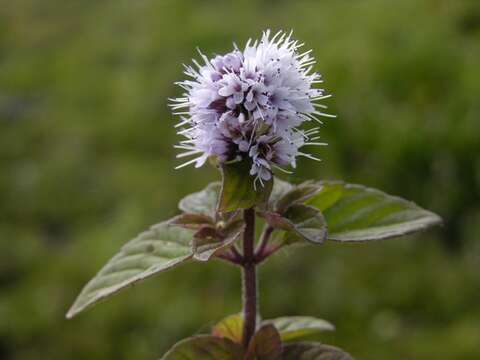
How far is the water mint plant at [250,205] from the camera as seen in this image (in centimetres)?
93

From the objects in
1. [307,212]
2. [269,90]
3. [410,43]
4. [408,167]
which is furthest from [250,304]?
[410,43]

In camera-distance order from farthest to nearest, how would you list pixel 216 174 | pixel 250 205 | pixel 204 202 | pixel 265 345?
pixel 216 174 → pixel 204 202 → pixel 265 345 → pixel 250 205

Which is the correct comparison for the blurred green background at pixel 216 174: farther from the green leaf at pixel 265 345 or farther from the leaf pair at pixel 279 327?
the green leaf at pixel 265 345

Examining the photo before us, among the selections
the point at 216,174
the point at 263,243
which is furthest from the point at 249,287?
the point at 216,174

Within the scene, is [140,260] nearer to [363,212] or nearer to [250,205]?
[250,205]

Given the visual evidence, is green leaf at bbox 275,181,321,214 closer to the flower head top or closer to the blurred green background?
the flower head top

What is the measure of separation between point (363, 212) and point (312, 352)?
222 millimetres

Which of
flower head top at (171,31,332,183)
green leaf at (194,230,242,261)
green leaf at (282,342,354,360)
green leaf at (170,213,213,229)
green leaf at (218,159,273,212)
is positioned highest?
flower head top at (171,31,332,183)

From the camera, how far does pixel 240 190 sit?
92 cm

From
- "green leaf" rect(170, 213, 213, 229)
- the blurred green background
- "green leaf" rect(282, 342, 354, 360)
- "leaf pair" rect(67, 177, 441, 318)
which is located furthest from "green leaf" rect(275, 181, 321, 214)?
the blurred green background

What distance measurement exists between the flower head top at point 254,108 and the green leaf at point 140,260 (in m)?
0.16

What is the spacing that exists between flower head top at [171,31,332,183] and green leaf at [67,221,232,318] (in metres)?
0.16

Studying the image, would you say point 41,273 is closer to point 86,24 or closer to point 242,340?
point 242,340

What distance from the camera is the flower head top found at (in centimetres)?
93
